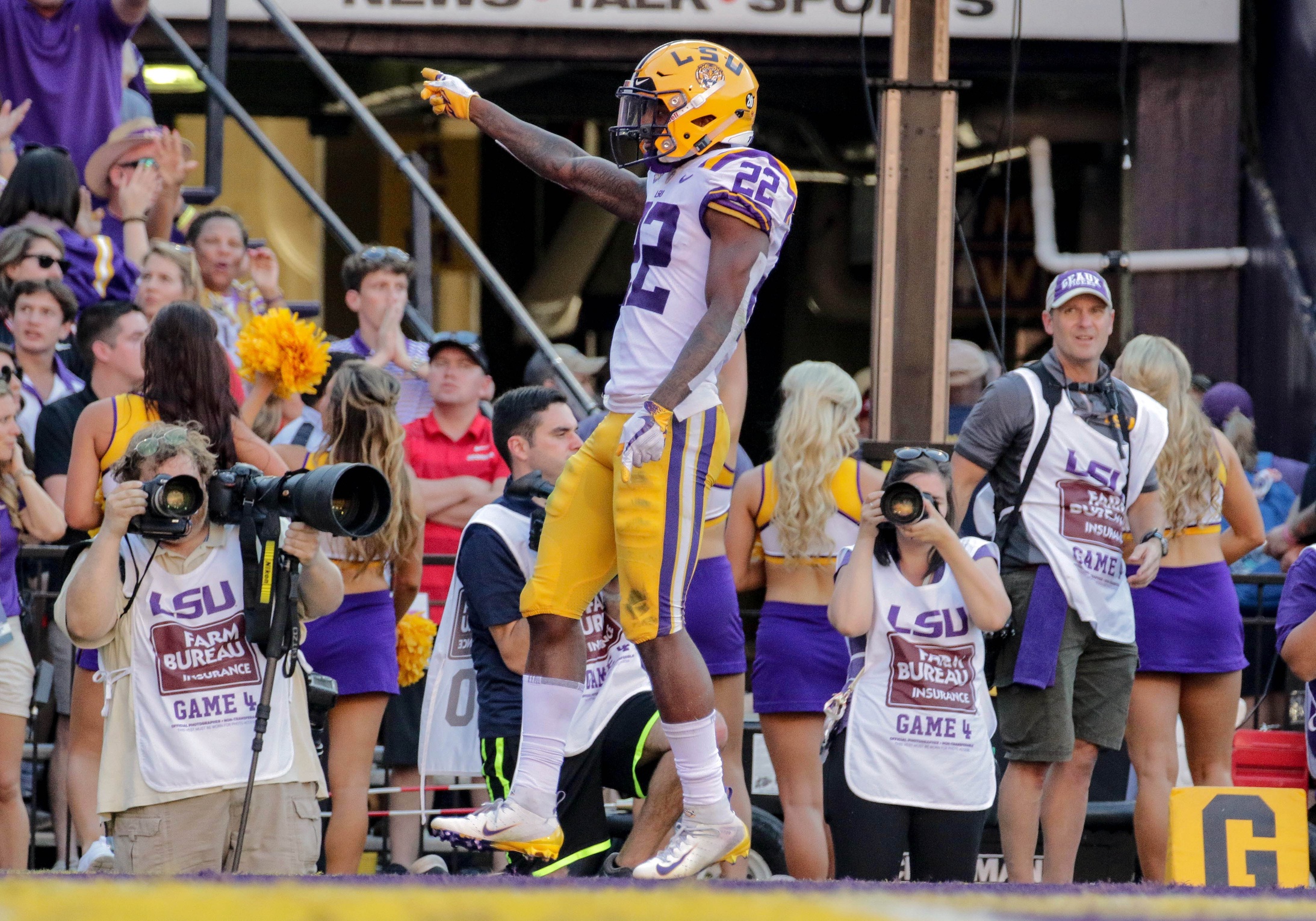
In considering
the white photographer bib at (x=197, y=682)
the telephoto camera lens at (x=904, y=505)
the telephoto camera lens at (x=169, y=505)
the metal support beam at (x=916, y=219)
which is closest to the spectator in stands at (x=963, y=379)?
the metal support beam at (x=916, y=219)

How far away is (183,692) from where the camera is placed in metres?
5.19

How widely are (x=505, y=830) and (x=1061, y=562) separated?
2131 millimetres

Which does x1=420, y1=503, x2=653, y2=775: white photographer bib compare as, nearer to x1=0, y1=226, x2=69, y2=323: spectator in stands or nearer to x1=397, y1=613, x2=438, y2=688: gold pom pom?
x1=397, y1=613, x2=438, y2=688: gold pom pom

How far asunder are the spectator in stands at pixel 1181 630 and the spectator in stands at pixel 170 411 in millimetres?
2979

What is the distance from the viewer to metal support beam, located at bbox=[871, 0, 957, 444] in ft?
22.1

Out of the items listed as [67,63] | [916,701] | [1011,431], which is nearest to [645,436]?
[916,701]

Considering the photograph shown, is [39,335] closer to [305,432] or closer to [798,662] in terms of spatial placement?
[305,432]

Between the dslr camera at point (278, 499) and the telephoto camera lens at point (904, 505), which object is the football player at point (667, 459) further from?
the telephoto camera lens at point (904, 505)

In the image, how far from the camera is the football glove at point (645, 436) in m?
4.62

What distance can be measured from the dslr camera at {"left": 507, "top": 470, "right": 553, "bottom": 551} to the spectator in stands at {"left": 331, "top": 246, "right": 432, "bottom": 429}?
2.06 metres

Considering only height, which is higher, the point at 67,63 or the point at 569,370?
the point at 67,63

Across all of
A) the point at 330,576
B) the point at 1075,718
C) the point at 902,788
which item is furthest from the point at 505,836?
the point at 1075,718

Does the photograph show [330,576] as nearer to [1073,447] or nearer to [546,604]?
[546,604]

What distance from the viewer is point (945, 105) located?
6.75 m
